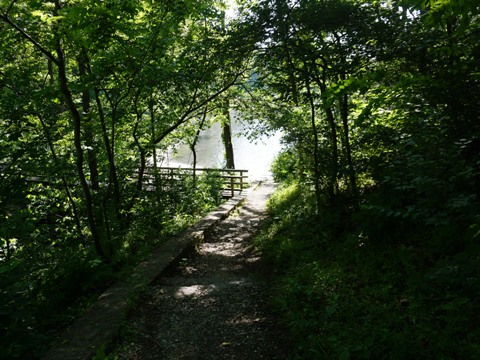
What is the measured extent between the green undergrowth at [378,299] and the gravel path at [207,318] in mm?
313

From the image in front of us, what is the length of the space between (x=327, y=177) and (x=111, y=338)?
488 cm

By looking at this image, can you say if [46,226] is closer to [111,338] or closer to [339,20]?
[111,338]

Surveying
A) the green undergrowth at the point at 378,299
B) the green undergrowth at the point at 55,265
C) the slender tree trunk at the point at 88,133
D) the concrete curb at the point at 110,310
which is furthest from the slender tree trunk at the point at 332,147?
the slender tree trunk at the point at 88,133

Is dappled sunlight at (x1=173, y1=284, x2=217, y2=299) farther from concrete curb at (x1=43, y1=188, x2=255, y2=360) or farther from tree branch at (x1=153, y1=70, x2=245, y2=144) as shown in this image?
tree branch at (x1=153, y1=70, x2=245, y2=144)

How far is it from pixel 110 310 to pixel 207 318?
127cm

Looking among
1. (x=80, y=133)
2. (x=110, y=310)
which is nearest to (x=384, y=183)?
(x=110, y=310)

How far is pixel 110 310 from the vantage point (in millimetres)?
4473

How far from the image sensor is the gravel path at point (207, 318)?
3.69m

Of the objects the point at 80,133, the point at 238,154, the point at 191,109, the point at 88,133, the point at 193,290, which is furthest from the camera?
the point at 238,154

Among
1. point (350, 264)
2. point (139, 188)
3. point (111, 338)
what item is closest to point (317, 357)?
point (350, 264)

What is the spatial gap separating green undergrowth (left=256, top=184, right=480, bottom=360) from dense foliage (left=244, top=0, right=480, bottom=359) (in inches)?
0.5

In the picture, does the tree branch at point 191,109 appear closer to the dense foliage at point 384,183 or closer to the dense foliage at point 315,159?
the dense foliage at point 315,159

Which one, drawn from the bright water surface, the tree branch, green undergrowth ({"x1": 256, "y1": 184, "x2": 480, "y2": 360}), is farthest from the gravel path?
the bright water surface

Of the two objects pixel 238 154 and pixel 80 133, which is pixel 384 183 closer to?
pixel 80 133
